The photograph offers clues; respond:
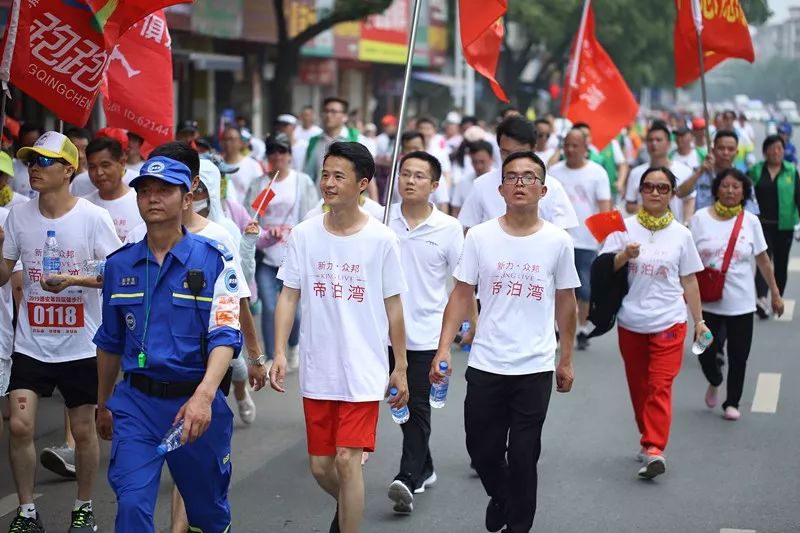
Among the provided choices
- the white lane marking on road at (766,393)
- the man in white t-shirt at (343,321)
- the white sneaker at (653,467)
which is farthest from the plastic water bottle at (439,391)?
the white lane marking on road at (766,393)

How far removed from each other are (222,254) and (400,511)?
2.35 meters

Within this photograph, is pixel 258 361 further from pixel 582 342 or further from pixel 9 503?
pixel 582 342

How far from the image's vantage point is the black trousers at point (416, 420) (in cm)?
734

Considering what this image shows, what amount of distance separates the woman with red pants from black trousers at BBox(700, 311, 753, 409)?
1.37m

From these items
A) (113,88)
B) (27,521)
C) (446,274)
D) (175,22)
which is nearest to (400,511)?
(446,274)

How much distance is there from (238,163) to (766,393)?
5070 millimetres

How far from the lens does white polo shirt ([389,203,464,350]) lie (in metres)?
7.48

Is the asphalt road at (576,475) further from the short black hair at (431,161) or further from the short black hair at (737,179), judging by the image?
the short black hair at (431,161)

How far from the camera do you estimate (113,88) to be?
8836mm

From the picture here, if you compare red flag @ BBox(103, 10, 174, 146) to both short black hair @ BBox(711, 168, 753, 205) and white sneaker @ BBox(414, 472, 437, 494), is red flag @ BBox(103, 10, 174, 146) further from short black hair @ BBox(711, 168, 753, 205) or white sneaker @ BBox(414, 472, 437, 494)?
short black hair @ BBox(711, 168, 753, 205)

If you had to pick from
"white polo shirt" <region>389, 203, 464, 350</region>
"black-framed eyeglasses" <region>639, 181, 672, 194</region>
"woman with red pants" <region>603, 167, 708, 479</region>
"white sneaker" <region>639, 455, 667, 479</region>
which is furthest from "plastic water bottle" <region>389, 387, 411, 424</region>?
"black-framed eyeglasses" <region>639, 181, 672, 194</region>

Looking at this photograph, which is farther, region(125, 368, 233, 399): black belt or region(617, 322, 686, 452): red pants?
region(617, 322, 686, 452): red pants

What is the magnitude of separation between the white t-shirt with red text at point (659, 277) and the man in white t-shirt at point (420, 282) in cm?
127

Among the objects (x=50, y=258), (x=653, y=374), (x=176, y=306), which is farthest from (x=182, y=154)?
(x=653, y=374)
